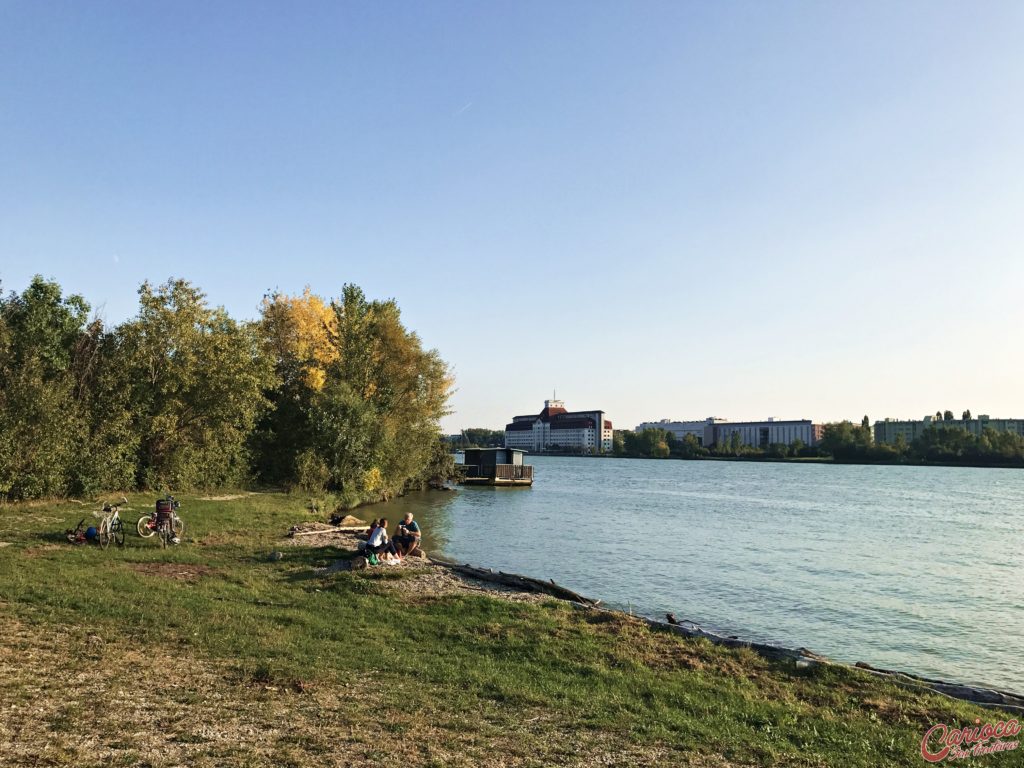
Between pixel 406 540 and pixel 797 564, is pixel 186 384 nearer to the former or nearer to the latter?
pixel 406 540

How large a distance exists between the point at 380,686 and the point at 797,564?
24.6 metres

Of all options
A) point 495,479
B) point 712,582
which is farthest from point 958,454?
point 712,582

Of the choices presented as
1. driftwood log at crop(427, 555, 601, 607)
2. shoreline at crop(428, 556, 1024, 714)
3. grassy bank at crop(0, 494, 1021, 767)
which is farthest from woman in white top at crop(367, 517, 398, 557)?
shoreline at crop(428, 556, 1024, 714)

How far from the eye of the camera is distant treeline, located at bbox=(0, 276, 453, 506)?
28.0m

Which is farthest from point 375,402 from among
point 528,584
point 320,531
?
point 528,584

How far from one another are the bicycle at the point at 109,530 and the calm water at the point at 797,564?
12.5 meters

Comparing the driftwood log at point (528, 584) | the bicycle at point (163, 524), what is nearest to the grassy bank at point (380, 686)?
the driftwood log at point (528, 584)

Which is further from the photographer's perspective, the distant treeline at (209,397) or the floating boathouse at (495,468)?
the floating boathouse at (495,468)

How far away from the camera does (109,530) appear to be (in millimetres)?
18984

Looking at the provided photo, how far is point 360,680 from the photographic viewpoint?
9.50m

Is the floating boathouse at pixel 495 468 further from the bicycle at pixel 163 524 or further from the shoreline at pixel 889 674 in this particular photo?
the shoreline at pixel 889 674

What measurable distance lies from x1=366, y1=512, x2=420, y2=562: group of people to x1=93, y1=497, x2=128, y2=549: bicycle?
278 inches

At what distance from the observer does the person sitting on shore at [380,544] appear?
18.6 m

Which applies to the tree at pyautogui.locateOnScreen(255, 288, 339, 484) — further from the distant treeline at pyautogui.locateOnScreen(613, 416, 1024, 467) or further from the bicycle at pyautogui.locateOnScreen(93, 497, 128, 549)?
the distant treeline at pyautogui.locateOnScreen(613, 416, 1024, 467)
